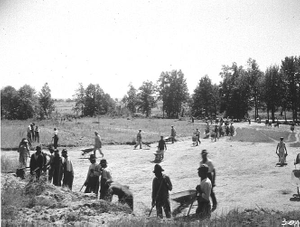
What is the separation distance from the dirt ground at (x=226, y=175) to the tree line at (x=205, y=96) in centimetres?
2530

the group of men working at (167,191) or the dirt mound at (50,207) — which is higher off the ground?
the group of men working at (167,191)

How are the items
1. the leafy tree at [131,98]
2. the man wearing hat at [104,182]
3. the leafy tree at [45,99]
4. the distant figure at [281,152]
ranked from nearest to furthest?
the man wearing hat at [104,182] < the distant figure at [281,152] < the leafy tree at [45,99] < the leafy tree at [131,98]

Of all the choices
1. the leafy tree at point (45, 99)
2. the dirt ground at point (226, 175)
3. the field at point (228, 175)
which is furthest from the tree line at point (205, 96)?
the dirt ground at point (226, 175)

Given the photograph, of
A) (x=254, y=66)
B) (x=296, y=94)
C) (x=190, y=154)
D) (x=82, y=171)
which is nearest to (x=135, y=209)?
(x=82, y=171)

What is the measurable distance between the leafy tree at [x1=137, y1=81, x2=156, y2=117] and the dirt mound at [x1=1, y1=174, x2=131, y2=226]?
297ft

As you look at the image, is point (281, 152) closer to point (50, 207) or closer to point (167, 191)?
point (167, 191)

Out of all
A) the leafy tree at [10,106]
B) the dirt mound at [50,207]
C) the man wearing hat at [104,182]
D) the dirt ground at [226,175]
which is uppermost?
the leafy tree at [10,106]

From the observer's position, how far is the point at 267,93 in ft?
154

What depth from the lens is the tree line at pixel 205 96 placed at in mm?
43656

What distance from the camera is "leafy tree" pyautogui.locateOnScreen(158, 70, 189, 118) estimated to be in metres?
93.2

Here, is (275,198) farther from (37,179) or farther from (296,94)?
(296,94)

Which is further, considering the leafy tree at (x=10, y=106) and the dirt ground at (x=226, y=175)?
the leafy tree at (x=10, y=106)

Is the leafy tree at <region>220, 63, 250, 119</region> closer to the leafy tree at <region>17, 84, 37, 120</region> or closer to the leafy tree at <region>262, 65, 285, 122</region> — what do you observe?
the leafy tree at <region>262, 65, 285, 122</region>

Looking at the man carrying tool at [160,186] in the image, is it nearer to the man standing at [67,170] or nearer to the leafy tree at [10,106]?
the man standing at [67,170]
